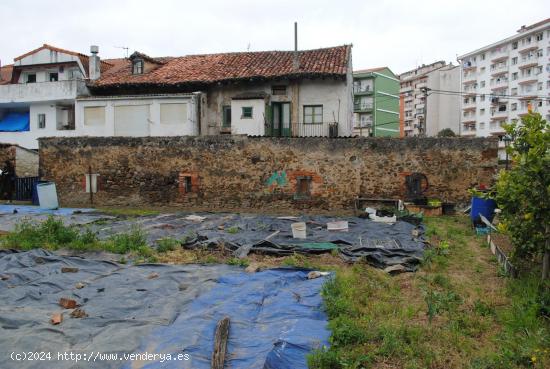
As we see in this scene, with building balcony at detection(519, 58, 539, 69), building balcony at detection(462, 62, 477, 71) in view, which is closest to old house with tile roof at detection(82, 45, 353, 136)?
building balcony at detection(519, 58, 539, 69)

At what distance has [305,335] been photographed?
5059 millimetres

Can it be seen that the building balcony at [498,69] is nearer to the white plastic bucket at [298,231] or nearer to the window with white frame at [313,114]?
the window with white frame at [313,114]

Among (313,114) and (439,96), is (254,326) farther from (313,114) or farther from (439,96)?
(439,96)

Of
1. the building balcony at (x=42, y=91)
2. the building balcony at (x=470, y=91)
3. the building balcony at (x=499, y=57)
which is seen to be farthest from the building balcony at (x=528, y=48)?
the building balcony at (x=42, y=91)

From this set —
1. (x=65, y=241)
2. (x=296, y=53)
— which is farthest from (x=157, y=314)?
(x=296, y=53)

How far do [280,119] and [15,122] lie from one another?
18659mm

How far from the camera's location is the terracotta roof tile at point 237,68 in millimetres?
22547

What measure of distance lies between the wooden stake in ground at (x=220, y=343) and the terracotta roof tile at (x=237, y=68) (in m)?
18.2

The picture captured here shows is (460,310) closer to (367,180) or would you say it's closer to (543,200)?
(543,200)

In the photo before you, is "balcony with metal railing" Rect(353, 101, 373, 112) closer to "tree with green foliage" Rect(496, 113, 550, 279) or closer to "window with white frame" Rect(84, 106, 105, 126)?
"window with white frame" Rect(84, 106, 105, 126)

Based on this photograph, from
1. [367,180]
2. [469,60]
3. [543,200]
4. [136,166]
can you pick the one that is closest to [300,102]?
[367,180]

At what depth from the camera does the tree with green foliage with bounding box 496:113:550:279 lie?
647cm

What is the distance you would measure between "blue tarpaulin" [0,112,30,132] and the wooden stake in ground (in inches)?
1132

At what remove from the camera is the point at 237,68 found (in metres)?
24.2
